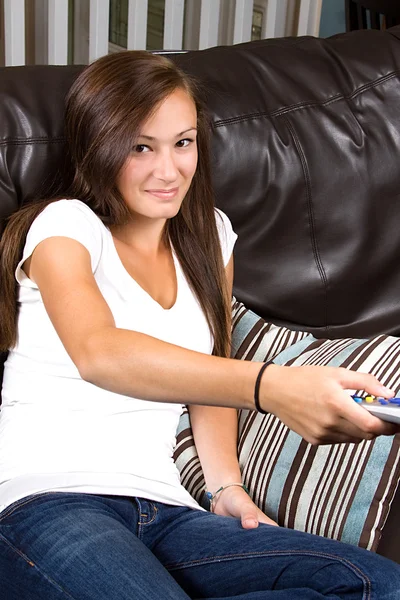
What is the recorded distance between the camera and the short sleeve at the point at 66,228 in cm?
131

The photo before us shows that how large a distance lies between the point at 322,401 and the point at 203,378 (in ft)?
0.49

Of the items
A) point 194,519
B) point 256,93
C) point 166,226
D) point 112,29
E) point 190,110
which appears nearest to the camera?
point 194,519

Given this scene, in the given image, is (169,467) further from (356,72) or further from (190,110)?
(356,72)

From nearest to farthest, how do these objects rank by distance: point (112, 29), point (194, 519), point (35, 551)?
point (35, 551) → point (194, 519) → point (112, 29)

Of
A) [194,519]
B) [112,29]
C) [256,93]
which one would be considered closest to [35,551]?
[194,519]

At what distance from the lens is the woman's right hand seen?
99 centimetres

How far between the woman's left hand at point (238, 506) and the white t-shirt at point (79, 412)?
0.07 m

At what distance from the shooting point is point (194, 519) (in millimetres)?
1337

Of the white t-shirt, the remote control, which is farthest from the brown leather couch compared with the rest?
the remote control

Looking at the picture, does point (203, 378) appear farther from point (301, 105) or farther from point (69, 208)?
point (301, 105)

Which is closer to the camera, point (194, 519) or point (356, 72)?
point (194, 519)

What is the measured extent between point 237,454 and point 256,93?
679 mm

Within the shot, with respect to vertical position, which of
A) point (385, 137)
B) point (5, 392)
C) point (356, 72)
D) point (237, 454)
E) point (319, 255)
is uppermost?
point (356, 72)

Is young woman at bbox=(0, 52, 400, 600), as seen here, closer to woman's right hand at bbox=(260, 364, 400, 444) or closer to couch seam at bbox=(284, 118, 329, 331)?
woman's right hand at bbox=(260, 364, 400, 444)
